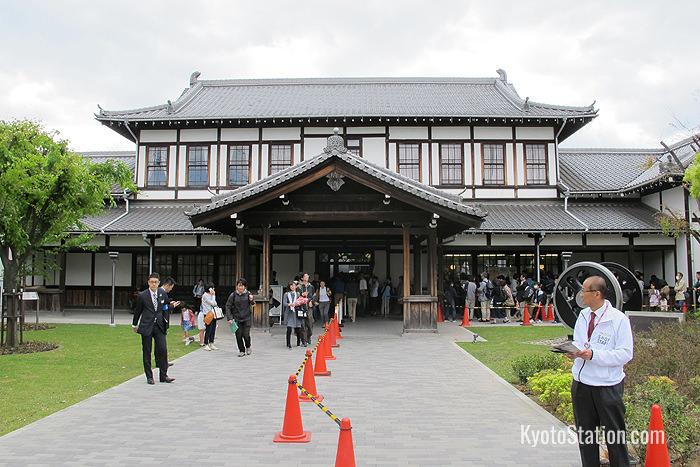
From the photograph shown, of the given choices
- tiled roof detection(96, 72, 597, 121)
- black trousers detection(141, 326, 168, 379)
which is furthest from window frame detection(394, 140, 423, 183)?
black trousers detection(141, 326, 168, 379)

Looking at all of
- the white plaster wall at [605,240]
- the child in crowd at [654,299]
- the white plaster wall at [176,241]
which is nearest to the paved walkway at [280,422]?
the white plaster wall at [176,241]

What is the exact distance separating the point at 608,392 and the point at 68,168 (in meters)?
13.0

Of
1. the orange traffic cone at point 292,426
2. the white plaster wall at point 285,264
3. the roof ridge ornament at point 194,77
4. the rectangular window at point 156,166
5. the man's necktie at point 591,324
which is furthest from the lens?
the roof ridge ornament at point 194,77

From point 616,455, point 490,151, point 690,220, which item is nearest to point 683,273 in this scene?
point 690,220

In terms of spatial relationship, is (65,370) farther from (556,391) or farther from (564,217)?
(564,217)

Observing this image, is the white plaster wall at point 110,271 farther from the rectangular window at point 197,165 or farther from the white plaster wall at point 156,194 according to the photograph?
the rectangular window at point 197,165

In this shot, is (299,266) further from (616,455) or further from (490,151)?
(616,455)

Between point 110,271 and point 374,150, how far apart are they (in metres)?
12.7

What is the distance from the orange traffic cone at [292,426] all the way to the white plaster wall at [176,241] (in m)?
17.6

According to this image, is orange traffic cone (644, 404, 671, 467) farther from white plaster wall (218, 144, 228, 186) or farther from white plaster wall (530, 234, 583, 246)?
white plaster wall (218, 144, 228, 186)

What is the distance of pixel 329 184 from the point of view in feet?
51.5

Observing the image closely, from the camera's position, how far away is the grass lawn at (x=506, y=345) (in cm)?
1175

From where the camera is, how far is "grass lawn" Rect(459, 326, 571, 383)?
11.8 metres

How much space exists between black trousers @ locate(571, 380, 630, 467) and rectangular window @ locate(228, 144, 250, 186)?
69.1 feet
